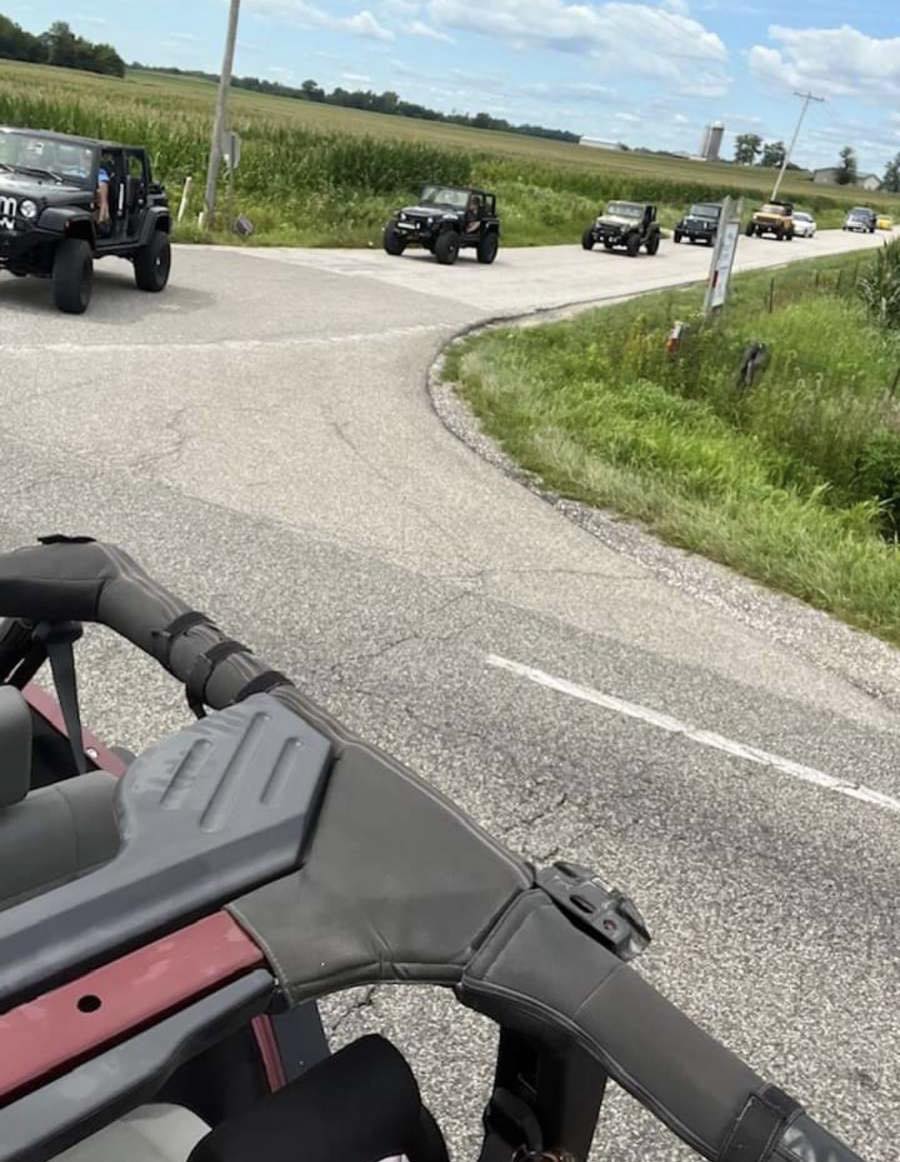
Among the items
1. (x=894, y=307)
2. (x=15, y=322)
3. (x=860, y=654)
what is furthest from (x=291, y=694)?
(x=894, y=307)

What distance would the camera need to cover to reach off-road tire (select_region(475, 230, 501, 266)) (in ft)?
81.6

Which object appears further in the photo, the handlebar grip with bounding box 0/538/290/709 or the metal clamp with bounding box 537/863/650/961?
the handlebar grip with bounding box 0/538/290/709

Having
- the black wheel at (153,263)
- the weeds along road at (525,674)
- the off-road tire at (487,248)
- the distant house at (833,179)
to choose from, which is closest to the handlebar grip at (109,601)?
the weeds along road at (525,674)

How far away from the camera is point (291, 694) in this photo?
1.57 m

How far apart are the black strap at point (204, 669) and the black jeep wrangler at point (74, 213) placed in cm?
1124

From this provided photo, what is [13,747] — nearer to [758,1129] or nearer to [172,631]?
[172,631]

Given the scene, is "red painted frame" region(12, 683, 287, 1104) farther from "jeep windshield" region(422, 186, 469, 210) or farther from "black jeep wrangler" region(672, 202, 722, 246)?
"black jeep wrangler" region(672, 202, 722, 246)

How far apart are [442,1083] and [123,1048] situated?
1.90 meters

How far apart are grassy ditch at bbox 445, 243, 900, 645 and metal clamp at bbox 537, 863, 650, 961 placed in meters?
5.64

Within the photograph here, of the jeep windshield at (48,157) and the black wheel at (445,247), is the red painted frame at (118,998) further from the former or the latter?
the black wheel at (445,247)

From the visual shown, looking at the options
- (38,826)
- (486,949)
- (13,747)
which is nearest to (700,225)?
(38,826)

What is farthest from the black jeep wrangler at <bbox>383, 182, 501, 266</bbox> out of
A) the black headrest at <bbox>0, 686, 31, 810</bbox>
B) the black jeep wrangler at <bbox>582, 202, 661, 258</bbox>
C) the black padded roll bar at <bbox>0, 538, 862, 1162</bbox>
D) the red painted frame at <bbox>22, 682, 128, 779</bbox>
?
the black padded roll bar at <bbox>0, 538, 862, 1162</bbox>

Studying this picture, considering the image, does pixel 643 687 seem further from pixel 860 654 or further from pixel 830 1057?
pixel 830 1057

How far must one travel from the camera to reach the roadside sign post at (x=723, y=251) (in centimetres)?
1425
